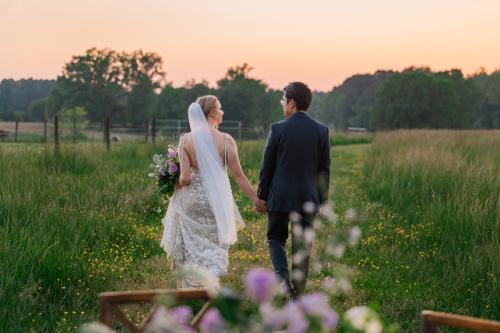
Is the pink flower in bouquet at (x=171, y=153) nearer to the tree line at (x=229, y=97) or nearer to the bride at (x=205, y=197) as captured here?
the bride at (x=205, y=197)

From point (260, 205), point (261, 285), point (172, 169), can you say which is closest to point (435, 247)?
point (260, 205)

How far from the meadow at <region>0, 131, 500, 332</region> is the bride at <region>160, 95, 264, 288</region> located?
0.69 meters

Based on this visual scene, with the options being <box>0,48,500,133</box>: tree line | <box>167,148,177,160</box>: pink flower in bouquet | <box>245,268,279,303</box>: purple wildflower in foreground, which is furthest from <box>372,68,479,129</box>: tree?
<box>245,268,279,303</box>: purple wildflower in foreground

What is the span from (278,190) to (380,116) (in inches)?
3105

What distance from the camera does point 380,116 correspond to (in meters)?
81.9

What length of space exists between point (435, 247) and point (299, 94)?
3452 mm

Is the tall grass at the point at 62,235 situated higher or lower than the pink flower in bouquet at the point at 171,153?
lower

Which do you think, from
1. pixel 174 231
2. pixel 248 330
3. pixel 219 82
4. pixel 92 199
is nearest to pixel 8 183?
pixel 92 199

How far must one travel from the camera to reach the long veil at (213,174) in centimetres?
570

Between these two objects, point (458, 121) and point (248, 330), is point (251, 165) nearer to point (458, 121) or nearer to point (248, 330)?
point (248, 330)

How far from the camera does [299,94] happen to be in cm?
540

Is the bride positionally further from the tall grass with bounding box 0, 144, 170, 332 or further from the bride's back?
the tall grass with bounding box 0, 144, 170, 332

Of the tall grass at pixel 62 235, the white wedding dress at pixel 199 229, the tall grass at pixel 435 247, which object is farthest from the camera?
the tall grass at pixel 435 247

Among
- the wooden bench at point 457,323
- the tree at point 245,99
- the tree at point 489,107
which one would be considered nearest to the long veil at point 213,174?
the wooden bench at point 457,323
